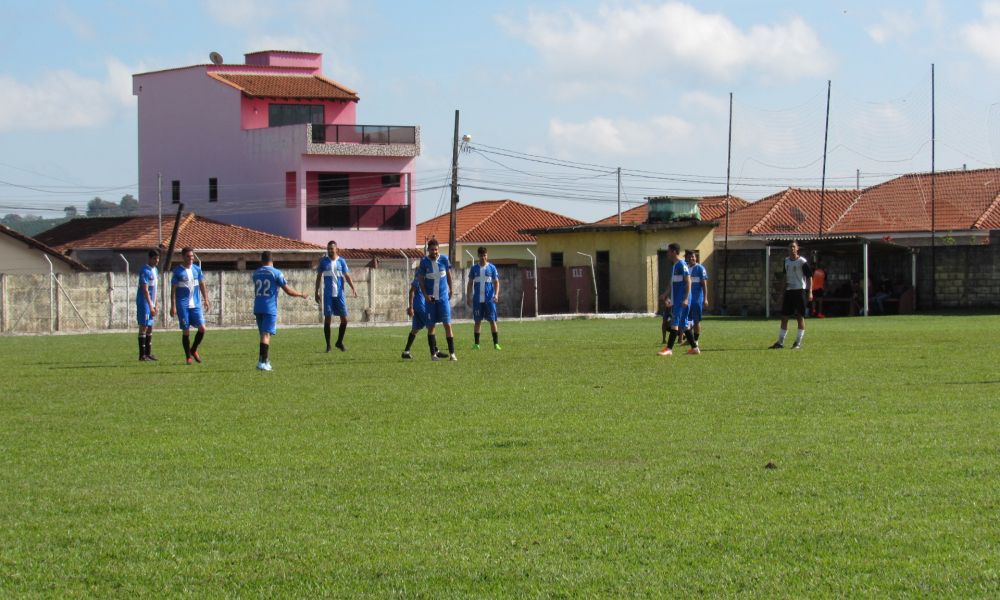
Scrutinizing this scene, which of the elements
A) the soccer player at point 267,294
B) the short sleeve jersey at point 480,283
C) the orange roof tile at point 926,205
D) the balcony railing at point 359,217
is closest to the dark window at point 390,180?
the balcony railing at point 359,217

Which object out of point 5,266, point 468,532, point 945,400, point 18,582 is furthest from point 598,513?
point 5,266

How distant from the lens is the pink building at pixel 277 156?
163 ft

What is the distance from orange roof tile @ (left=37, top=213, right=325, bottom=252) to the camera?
44.0m

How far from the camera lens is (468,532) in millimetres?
5008

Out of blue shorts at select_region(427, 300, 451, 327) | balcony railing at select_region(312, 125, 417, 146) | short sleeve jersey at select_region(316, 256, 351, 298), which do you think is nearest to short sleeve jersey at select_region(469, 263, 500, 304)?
short sleeve jersey at select_region(316, 256, 351, 298)

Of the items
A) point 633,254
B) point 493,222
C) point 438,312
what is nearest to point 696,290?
point 438,312

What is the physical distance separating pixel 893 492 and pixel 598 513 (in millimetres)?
1687

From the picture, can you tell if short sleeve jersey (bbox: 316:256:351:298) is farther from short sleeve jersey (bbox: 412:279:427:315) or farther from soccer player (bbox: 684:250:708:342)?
soccer player (bbox: 684:250:708:342)

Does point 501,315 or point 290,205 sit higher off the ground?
point 290,205

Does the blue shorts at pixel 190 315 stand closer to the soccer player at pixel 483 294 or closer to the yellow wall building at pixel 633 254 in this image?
the soccer player at pixel 483 294

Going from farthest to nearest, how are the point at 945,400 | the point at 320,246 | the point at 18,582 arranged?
the point at 320,246, the point at 945,400, the point at 18,582

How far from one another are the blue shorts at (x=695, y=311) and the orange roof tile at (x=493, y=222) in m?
47.7

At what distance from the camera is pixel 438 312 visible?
15.5 metres

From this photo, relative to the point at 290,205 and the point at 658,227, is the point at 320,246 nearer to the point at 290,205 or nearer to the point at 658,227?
the point at 290,205
